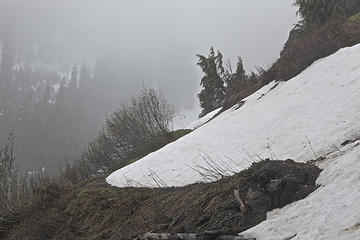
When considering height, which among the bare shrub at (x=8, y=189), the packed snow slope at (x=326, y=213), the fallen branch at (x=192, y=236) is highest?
the bare shrub at (x=8, y=189)

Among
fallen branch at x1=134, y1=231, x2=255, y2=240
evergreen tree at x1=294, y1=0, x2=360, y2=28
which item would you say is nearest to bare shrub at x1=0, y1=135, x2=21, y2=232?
fallen branch at x1=134, y1=231, x2=255, y2=240

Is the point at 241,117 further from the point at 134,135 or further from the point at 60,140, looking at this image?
the point at 60,140

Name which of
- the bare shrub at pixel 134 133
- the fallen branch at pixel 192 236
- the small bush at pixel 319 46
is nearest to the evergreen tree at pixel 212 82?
the bare shrub at pixel 134 133

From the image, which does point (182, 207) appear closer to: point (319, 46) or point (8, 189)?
point (319, 46)

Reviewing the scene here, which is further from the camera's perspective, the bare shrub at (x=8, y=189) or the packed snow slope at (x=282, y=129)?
the bare shrub at (x=8, y=189)

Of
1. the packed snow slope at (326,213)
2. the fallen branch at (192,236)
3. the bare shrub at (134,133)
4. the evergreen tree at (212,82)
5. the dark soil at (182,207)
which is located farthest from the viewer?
the evergreen tree at (212,82)

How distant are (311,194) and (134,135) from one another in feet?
58.5

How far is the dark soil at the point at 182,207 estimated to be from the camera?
3641mm

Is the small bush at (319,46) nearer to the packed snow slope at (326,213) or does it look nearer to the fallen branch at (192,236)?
the packed snow slope at (326,213)

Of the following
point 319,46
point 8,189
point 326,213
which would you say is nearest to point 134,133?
point 8,189

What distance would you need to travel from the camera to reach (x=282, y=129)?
6996mm

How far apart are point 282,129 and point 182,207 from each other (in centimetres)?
342

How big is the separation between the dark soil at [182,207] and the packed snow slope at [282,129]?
3.14 ft

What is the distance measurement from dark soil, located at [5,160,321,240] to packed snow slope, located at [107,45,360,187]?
3.14 feet
